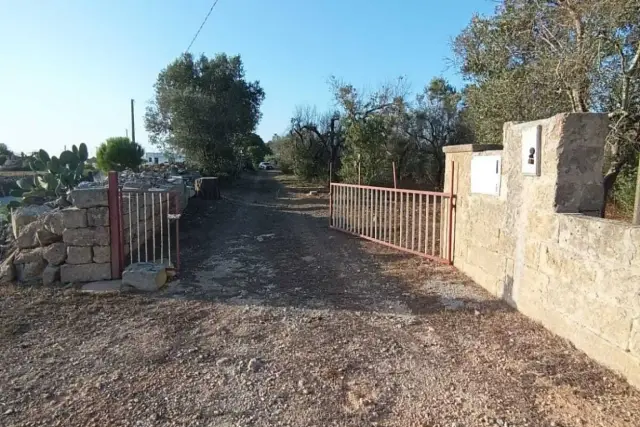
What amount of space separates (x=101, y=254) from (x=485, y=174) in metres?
4.93

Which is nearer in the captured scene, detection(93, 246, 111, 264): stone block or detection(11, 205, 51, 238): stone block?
detection(93, 246, 111, 264): stone block

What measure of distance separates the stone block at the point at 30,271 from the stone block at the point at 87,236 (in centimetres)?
51

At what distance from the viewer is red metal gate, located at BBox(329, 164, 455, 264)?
21.0 feet

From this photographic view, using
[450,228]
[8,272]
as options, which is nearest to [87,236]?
[8,272]

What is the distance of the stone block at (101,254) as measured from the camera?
542 centimetres

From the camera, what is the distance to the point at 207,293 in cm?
504

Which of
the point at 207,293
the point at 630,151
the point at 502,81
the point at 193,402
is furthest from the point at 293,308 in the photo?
the point at 630,151

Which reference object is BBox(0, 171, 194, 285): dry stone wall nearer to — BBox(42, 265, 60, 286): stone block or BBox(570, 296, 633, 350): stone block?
BBox(42, 265, 60, 286): stone block

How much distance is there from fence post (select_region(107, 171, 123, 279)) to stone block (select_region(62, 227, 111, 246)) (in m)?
0.09

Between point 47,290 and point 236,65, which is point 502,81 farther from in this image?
point 236,65

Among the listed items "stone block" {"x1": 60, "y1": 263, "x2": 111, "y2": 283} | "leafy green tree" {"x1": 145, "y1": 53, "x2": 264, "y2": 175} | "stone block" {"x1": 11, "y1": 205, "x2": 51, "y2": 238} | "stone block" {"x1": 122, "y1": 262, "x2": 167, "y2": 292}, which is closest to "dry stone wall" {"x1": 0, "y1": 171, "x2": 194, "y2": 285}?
"stone block" {"x1": 60, "y1": 263, "x2": 111, "y2": 283}

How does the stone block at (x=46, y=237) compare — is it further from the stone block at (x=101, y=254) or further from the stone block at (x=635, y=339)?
the stone block at (x=635, y=339)

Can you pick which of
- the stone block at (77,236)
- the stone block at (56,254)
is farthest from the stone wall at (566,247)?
the stone block at (56,254)

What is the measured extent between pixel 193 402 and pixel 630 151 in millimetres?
8610
